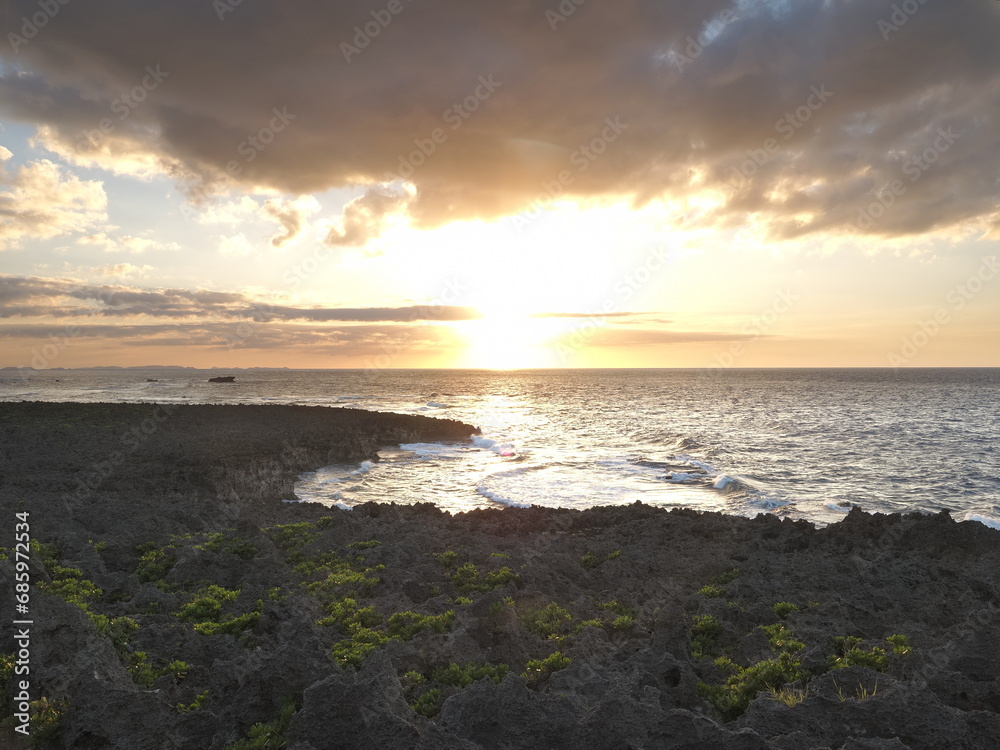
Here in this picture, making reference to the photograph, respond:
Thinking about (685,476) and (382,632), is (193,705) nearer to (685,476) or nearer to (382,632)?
(382,632)

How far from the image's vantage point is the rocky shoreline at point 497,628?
7098 millimetres

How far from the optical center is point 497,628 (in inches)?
413

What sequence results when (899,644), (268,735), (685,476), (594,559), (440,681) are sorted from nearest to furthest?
(268,735) < (440,681) < (899,644) < (594,559) < (685,476)

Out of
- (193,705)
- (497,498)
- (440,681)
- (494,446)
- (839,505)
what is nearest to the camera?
(193,705)

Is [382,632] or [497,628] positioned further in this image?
[382,632]

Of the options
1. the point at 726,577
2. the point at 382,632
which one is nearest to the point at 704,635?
the point at 726,577

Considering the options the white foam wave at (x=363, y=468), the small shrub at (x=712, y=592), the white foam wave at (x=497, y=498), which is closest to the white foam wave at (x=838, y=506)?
the white foam wave at (x=497, y=498)

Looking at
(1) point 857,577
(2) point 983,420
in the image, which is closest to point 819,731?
(1) point 857,577

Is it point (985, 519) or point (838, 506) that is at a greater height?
point (985, 519)

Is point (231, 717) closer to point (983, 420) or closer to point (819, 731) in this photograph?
point (819, 731)

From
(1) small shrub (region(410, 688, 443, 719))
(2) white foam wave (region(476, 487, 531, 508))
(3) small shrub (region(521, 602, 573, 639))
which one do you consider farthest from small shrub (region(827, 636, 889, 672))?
(2) white foam wave (region(476, 487, 531, 508))

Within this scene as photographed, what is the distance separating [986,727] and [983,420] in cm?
8837

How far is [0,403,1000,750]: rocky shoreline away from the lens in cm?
710

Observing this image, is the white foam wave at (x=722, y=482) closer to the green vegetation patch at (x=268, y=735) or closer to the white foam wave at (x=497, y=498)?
the white foam wave at (x=497, y=498)
